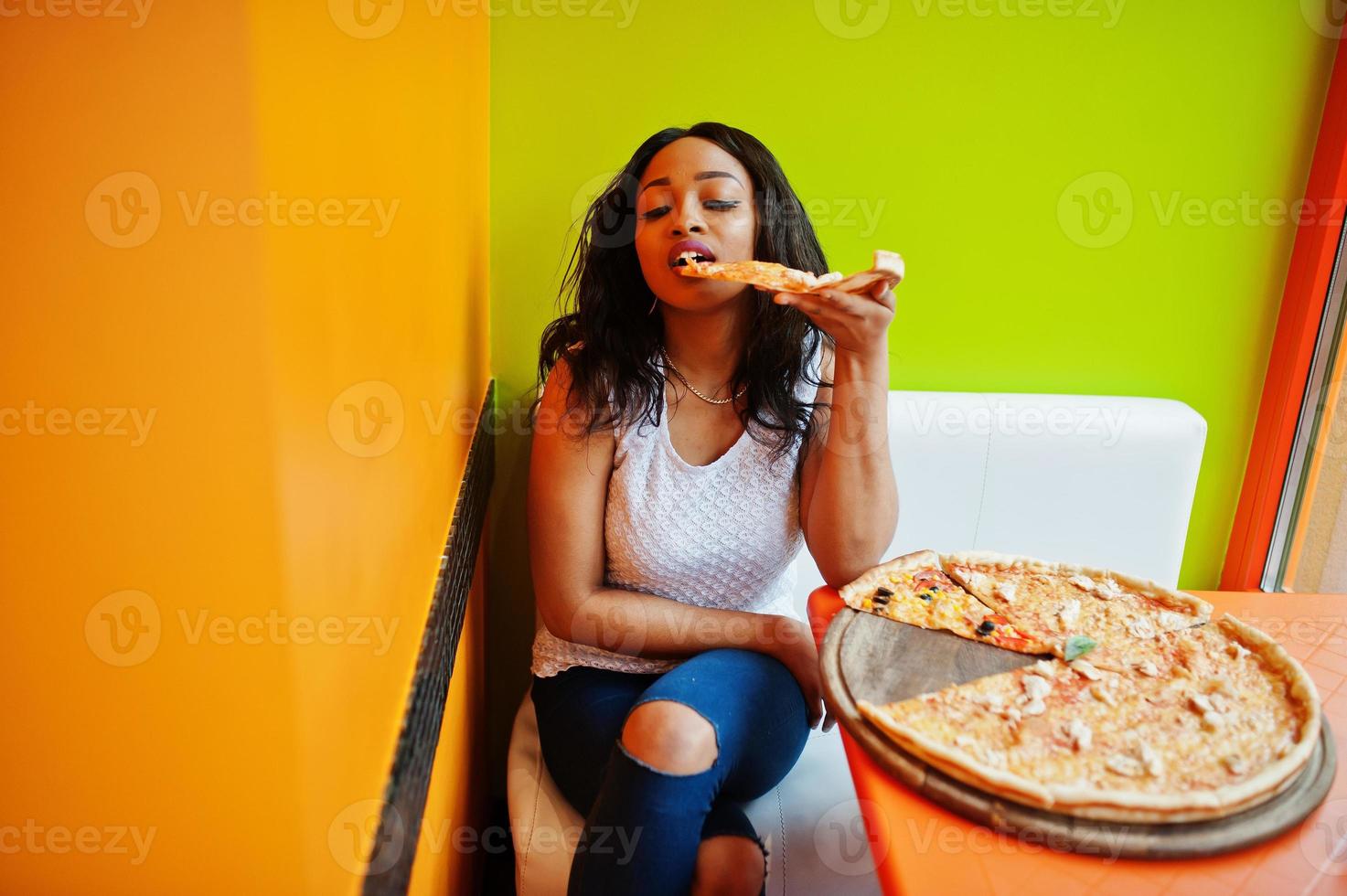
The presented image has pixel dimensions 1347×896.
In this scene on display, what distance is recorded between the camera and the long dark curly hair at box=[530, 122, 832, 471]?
1.57 meters

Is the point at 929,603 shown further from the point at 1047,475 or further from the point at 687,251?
the point at 1047,475

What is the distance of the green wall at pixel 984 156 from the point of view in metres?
1.96

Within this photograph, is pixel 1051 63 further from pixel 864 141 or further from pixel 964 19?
pixel 864 141

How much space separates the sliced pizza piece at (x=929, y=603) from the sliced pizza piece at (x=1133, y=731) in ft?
0.24

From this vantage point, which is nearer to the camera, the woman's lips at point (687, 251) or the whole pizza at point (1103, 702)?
the whole pizza at point (1103, 702)

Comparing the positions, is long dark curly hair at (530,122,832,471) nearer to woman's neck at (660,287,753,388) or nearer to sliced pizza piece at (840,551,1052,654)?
woman's neck at (660,287,753,388)

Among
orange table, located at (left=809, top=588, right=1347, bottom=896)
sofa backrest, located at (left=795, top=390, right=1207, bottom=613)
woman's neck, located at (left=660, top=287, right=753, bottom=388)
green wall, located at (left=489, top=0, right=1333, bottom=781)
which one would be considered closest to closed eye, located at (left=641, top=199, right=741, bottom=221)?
woman's neck, located at (left=660, top=287, right=753, bottom=388)

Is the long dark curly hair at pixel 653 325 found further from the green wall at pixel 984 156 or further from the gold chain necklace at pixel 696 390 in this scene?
the green wall at pixel 984 156

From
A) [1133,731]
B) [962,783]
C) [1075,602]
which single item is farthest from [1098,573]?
[962,783]

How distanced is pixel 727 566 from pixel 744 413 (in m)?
0.28

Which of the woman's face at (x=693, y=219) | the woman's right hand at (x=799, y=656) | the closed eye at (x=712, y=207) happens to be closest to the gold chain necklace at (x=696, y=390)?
the woman's face at (x=693, y=219)

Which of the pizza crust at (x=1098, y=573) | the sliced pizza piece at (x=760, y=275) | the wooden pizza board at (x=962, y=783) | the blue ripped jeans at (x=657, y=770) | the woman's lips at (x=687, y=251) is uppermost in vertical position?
the woman's lips at (x=687, y=251)

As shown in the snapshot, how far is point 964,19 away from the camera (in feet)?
6.50

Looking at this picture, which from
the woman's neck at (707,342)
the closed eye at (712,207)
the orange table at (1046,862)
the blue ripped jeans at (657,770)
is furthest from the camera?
the woman's neck at (707,342)
